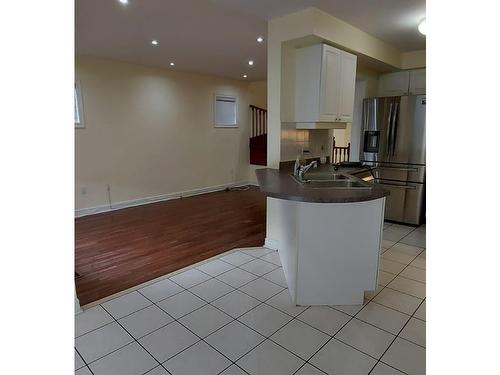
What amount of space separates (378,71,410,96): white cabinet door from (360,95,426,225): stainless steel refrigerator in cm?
61

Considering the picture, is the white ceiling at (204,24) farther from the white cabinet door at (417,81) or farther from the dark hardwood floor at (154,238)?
the dark hardwood floor at (154,238)

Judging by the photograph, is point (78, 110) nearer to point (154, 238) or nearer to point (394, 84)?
point (154, 238)

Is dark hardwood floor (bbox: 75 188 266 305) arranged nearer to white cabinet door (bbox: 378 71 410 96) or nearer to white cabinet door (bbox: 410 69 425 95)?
white cabinet door (bbox: 378 71 410 96)

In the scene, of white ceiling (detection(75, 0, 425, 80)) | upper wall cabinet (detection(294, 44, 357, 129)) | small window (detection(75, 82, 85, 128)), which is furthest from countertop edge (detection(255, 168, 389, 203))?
small window (detection(75, 82, 85, 128))

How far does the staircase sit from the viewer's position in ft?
23.7

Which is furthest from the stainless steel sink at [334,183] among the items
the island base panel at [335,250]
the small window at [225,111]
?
the small window at [225,111]

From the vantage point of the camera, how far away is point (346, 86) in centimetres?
345

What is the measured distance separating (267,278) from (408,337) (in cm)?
117

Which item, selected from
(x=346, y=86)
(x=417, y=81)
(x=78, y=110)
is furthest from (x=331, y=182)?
(x=78, y=110)

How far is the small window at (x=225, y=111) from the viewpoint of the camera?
6.72 m

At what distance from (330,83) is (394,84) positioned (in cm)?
201
